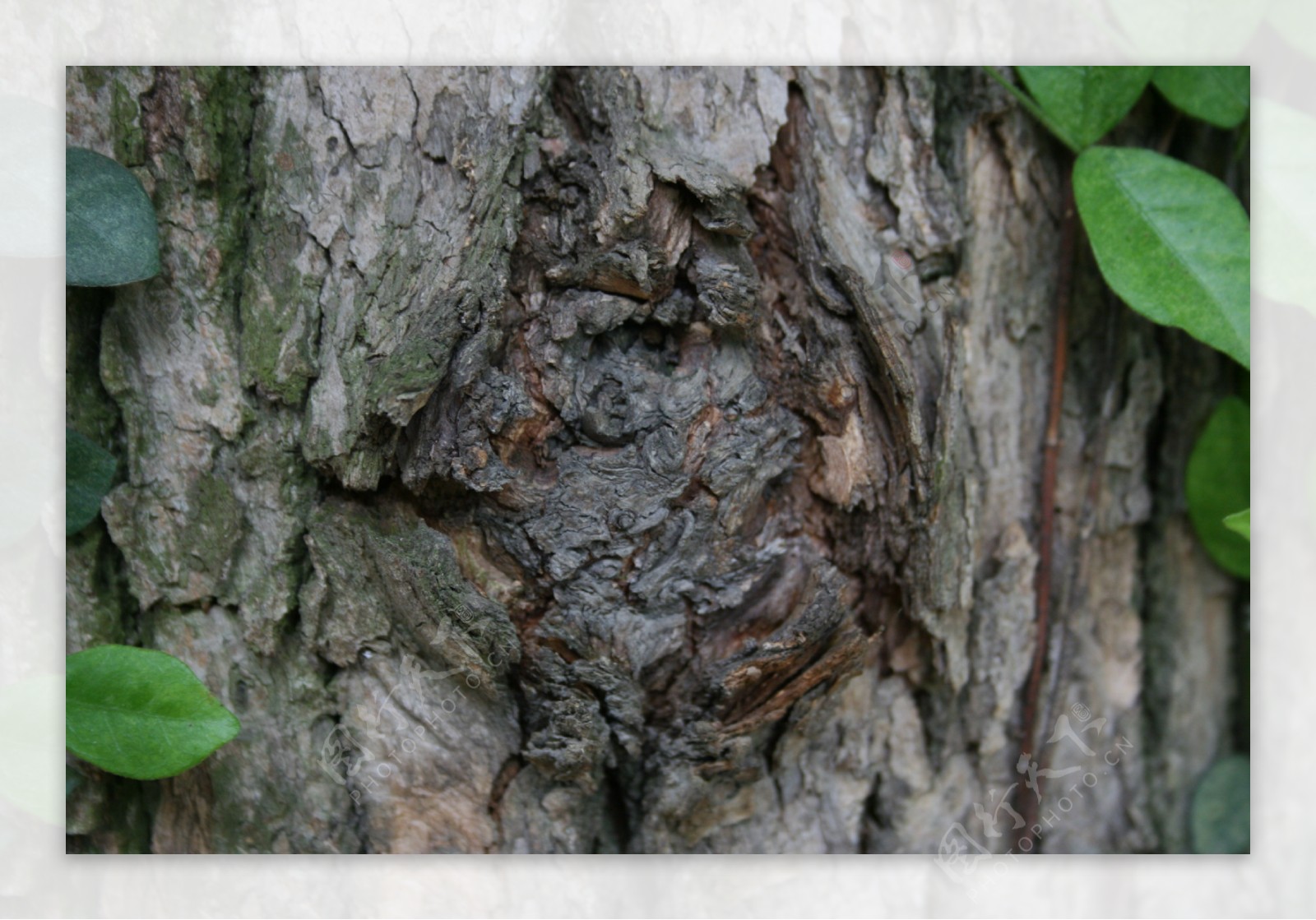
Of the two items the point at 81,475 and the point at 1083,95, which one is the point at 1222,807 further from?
the point at 81,475

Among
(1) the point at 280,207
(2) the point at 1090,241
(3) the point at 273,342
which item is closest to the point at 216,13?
(1) the point at 280,207

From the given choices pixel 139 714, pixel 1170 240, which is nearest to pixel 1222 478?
pixel 1170 240

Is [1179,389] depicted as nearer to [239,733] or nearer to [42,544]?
[239,733]

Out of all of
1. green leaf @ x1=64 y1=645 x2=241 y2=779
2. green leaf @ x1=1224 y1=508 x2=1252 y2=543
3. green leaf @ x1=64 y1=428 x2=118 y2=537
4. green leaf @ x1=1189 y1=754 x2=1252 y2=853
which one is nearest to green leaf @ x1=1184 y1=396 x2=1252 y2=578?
green leaf @ x1=1224 y1=508 x2=1252 y2=543

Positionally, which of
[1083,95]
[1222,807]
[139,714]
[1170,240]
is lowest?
[1222,807]

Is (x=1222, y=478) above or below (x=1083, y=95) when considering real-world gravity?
below

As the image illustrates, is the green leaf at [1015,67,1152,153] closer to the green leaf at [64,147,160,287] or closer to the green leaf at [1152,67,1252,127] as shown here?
the green leaf at [1152,67,1252,127]
